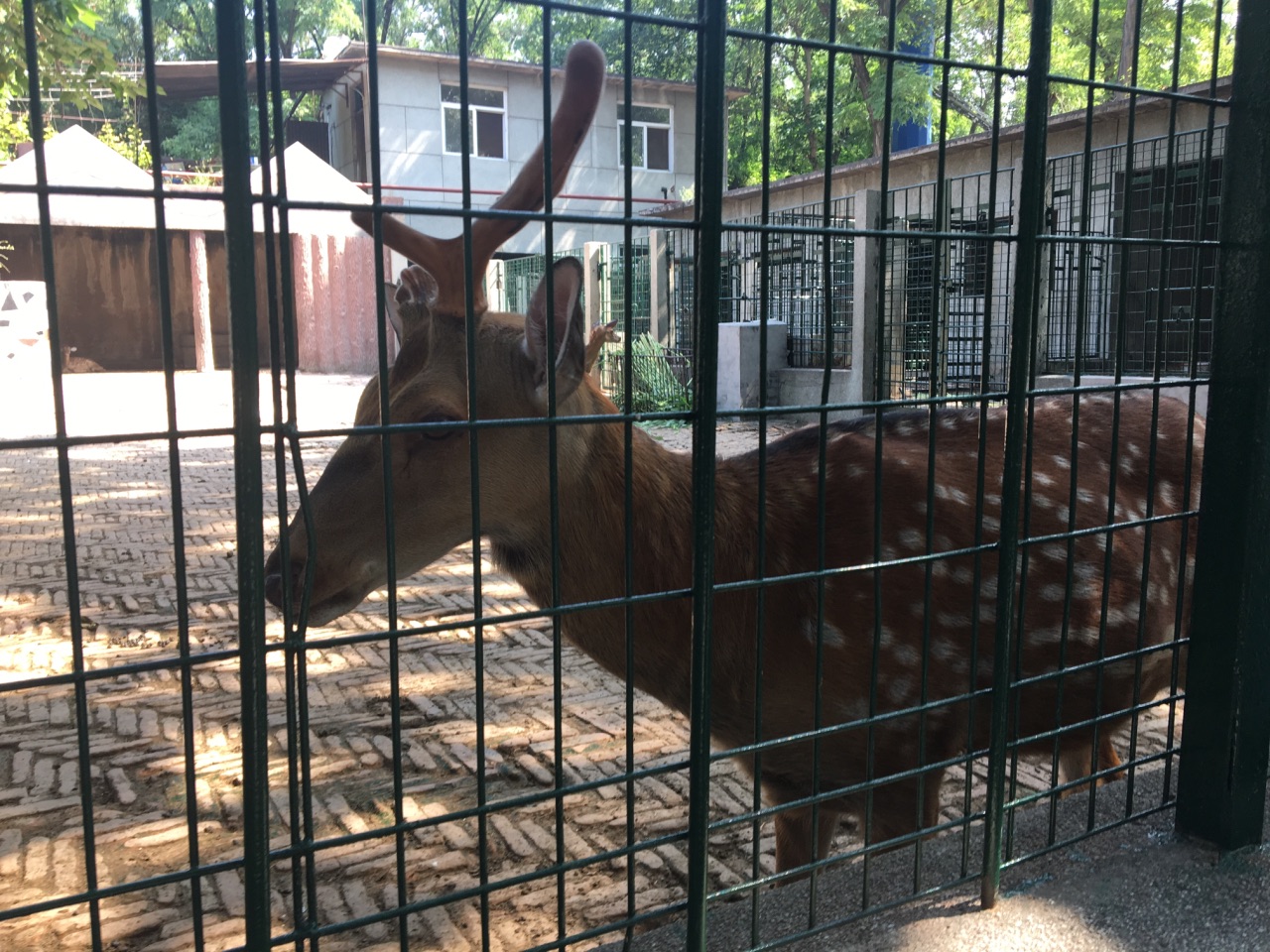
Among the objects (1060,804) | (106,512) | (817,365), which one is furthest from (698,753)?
(817,365)

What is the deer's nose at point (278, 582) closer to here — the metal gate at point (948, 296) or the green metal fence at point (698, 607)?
the green metal fence at point (698, 607)

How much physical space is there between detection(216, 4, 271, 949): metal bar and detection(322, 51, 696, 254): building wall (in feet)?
71.0

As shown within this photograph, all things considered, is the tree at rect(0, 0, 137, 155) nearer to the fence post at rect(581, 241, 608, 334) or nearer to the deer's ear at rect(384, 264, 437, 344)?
the deer's ear at rect(384, 264, 437, 344)

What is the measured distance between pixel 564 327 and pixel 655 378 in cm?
1344

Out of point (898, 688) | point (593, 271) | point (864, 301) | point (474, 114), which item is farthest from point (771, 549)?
point (474, 114)

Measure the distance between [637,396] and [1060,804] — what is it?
41.8ft

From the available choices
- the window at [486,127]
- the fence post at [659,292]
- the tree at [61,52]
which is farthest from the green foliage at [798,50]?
the tree at [61,52]

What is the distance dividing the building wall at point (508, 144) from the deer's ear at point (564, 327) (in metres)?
20.7

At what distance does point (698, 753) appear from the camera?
84.6 inches

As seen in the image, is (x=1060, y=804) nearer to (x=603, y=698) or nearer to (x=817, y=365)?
(x=603, y=698)

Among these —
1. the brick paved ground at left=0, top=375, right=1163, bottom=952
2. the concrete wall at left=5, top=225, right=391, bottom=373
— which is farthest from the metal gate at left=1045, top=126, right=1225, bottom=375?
the concrete wall at left=5, top=225, right=391, bottom=373

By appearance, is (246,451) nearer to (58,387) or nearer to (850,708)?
(58,387)

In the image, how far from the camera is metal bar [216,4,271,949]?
162 cm

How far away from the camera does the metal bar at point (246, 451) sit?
1621 mm
